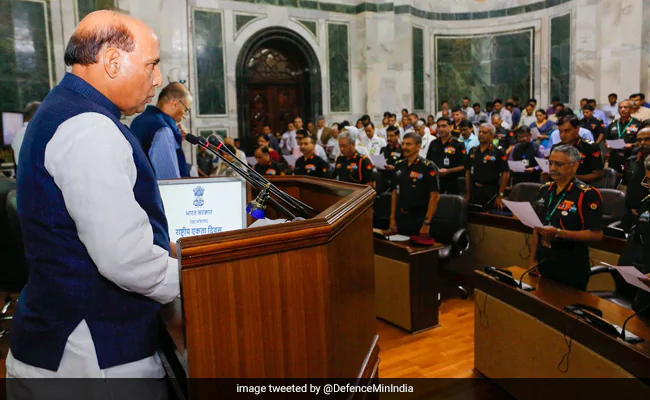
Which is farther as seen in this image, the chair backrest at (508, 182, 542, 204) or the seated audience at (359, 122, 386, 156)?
the seated audience at (359, 122, 386, 156)

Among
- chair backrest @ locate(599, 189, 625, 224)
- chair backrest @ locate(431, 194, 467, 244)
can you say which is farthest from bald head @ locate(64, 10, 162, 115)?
chair backrest @ locate(599, 189, 625, 224)

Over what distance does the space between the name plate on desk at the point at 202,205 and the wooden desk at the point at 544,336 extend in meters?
1.60

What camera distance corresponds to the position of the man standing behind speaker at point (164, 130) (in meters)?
2.60

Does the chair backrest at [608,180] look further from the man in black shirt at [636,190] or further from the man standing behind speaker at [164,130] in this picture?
the man standing behind speaker at [164,130]

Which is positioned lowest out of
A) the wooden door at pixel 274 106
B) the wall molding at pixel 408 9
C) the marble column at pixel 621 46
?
A: the wooden door at pixel 274 106

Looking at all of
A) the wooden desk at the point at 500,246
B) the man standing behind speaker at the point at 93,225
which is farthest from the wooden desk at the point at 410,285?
the man standing behind speaker at the point at 93,225

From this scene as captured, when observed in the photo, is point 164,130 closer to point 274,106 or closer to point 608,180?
point 608,180

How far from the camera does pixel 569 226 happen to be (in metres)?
3.05

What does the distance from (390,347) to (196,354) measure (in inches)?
113

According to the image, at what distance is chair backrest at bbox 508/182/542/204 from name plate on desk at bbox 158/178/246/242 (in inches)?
138

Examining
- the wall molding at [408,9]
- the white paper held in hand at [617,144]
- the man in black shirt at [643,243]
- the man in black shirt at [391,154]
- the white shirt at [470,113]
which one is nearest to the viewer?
the man in black shirt at [643,243]

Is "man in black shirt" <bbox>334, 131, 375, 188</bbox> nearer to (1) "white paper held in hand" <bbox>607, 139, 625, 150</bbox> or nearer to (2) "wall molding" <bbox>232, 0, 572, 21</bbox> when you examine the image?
(1) "white paper held in hand" <bbox>607, 139, 625, 150</bbox>

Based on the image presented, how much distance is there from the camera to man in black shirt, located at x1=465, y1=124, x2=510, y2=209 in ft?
18.6

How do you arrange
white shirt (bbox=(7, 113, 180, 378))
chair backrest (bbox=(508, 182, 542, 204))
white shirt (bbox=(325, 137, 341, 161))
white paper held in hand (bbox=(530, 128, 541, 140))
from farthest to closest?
white shirt (bbox=(325, 137, 341, 161)) → white paper held in hand (bbox=(530, 128, 541, 140)) → chair backrest (bbox=(508, 182, 542, 204)) → white shirt (bbox=(7, 113, 180, 378))
